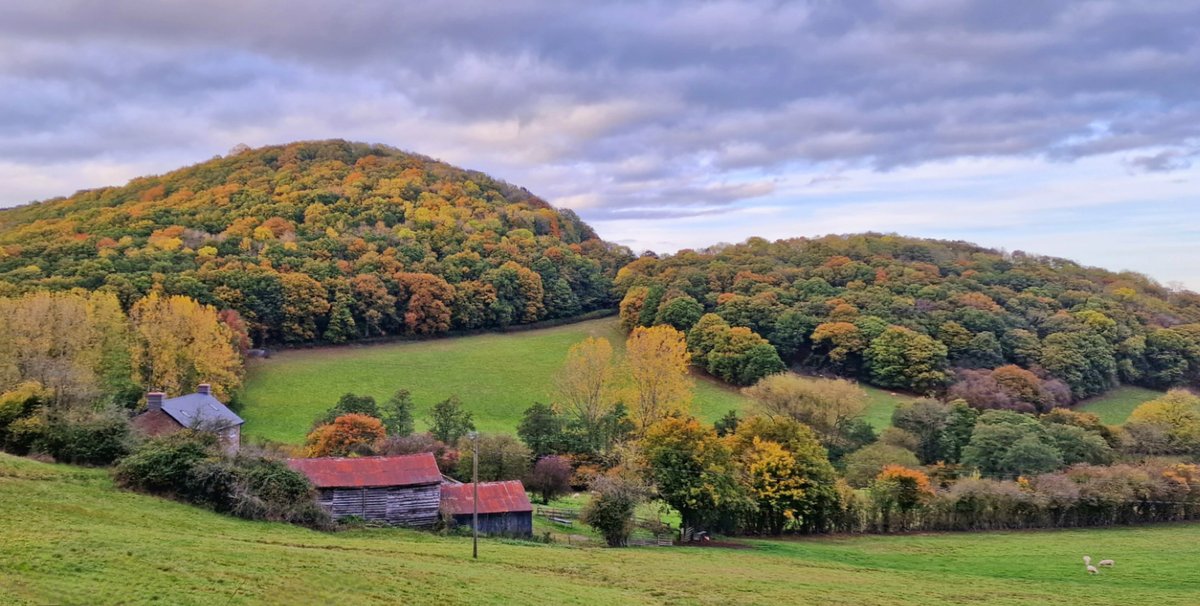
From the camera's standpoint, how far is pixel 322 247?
93.0m

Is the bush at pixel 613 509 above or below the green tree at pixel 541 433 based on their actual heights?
below

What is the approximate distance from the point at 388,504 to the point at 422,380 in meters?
39.3

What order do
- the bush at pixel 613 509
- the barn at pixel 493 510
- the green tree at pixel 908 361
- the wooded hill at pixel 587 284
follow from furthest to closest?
the wooded hill at pixel 587 284, the green tree at pixel 908 361, the bush at pixel 613 509, the barn at pixel 493 510

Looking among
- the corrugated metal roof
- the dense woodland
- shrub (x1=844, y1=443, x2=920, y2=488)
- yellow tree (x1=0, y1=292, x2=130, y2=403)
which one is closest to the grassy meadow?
the dense woodland

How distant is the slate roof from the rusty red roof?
1348 cm

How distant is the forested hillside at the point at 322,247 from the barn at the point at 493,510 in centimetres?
4969

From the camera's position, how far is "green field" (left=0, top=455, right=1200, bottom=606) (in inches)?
690

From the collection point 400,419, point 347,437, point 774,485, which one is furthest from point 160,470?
point 774,485

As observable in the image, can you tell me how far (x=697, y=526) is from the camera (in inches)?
1563

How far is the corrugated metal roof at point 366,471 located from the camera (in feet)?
107

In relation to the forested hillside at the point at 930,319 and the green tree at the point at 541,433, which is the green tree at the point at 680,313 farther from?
the green tree at the point at 541,433

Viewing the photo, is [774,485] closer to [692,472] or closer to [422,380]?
[692,472]

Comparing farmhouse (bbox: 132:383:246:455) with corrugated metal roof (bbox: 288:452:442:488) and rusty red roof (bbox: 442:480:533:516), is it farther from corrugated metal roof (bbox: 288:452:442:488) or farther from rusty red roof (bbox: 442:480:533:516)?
rusty red roof (bbox: 442:480:533:516)

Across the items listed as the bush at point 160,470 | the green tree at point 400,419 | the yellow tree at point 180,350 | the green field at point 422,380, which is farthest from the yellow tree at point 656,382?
the bush at point 160,470
